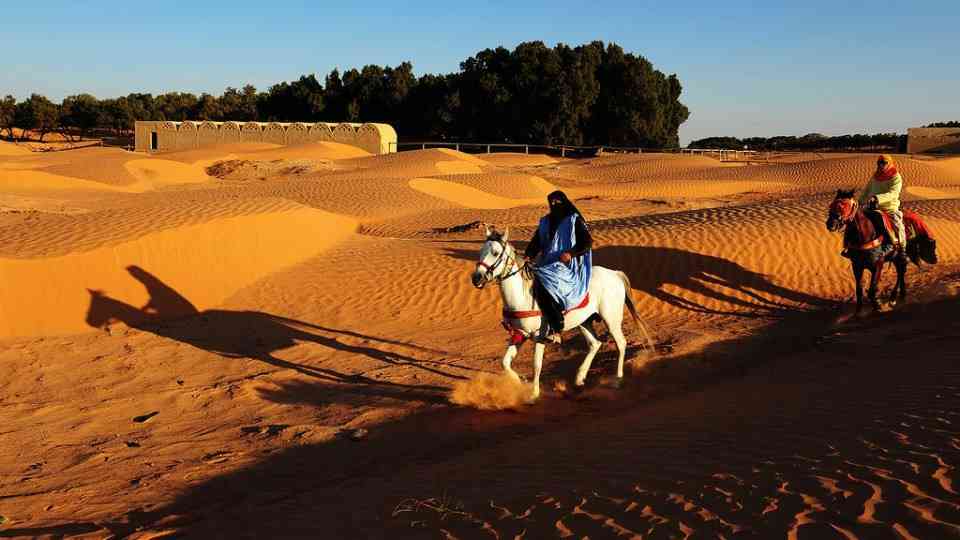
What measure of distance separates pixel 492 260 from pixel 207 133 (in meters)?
44.3


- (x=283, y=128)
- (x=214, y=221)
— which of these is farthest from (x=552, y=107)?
(x=214, y=221)

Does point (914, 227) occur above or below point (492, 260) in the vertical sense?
above

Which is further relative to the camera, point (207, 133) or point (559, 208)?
point (207, 133)

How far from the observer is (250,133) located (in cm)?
4769

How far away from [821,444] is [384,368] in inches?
236

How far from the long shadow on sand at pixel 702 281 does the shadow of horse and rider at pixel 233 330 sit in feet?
15.8

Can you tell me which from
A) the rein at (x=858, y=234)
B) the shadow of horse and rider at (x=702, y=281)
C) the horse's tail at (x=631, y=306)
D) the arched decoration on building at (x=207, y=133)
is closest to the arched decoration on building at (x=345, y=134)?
the arched decoration on building at (x=207, y=133)

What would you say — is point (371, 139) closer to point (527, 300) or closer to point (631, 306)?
point (631, 306)

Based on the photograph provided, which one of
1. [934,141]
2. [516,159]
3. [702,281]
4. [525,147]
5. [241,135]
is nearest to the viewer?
[702,281]

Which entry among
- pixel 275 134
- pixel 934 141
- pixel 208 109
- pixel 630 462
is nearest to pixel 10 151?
pixel 275 134

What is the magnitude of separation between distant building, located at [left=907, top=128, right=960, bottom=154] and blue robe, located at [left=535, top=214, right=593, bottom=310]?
5520 centimetres

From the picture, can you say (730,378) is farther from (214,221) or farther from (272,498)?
(214,221)

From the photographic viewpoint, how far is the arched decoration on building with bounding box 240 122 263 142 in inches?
1871

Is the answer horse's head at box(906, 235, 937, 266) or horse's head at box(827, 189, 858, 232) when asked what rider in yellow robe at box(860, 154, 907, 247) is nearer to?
horse's head at box(906, 235, 937, 266)
